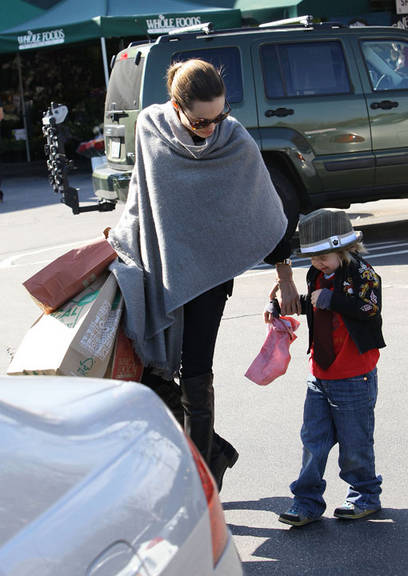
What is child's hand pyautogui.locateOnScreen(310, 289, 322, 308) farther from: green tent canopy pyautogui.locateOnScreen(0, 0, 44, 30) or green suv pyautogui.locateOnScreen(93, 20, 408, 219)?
green tent canopy pyautogui.locateOnScreen(0, 0, 44, 30)

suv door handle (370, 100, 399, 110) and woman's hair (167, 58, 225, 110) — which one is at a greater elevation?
woman's hair (167, 58, 225, 110)

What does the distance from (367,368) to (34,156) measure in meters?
18.8

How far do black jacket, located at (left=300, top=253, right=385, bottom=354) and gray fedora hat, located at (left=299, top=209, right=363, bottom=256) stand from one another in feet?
0.31

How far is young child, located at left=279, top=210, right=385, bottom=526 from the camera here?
3.63 meters

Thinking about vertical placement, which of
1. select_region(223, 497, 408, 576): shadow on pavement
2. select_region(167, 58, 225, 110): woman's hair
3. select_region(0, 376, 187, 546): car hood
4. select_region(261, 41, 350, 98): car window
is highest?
select_region(261, 41, 350, 98): car window

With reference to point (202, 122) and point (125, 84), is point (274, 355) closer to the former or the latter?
point (202, 122)

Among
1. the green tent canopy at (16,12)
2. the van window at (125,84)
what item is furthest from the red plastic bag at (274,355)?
the green tent canopy at (16,12)

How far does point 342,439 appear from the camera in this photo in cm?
371

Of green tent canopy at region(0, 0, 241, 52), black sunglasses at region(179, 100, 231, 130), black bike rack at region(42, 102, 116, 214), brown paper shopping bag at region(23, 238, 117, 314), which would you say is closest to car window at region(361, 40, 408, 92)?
black bike rack at region(42, 102, 116, 214)

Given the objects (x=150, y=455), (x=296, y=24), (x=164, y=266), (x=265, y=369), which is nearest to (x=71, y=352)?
(x=164, y=266)

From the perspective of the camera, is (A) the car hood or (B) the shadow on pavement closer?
(A) the car hood

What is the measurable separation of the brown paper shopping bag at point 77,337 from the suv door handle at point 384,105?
625 centimetres

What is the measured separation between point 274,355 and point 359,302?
50 centimetres

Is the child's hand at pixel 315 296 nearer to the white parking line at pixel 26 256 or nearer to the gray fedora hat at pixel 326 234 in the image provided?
the gray fedora hat at pixel 326 234
